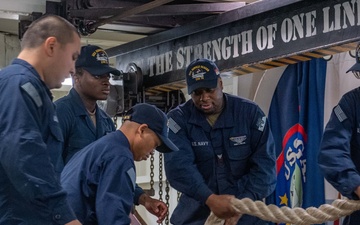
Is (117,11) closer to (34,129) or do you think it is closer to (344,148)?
(344,148)

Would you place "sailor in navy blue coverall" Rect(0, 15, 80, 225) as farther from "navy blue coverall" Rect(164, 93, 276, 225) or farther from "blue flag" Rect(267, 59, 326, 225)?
"blue flag" Rect(267, 59, 326, 225)

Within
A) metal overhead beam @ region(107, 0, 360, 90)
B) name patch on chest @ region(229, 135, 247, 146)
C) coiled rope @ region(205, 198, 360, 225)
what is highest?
metal overhead beam @ region(107, 0, 360, 90)

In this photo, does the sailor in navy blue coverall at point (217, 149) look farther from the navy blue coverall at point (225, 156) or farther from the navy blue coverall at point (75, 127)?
the navy blue coverall at point (75, 127)

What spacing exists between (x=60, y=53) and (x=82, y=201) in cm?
72

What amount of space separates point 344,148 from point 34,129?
2.22 m

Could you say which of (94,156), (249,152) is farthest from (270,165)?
(94,156)

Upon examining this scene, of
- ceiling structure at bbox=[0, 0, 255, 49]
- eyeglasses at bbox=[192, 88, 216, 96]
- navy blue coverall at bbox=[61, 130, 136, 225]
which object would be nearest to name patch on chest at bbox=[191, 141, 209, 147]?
eyeglasses at bbox=[192, 88, 216, 96]

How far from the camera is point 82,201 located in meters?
3.25

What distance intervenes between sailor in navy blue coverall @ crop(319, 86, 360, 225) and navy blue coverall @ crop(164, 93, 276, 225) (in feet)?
1.35

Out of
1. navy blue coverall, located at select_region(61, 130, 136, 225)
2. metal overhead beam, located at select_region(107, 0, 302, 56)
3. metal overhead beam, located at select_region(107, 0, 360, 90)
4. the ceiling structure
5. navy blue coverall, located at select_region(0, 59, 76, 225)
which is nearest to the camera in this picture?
navy blue coverall, located at select_region(0, 59, 76, 225)

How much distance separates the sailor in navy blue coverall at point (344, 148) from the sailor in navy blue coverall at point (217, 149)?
415 millimetres

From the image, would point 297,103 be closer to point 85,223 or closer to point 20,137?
point 85,223

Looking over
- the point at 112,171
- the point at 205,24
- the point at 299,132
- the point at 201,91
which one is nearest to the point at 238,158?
the point at 201,91

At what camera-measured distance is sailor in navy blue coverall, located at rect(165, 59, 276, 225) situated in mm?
4613
